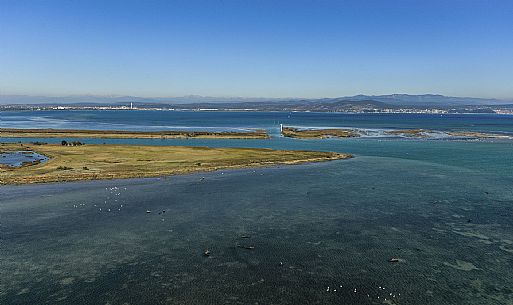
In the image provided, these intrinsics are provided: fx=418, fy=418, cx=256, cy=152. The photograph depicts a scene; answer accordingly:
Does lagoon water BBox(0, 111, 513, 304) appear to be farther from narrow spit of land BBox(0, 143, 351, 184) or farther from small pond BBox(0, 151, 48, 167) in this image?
small pond BBox(0, 151, 48, 167)

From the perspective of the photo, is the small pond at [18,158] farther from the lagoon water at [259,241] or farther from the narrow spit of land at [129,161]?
the lagoon water at [259,241]

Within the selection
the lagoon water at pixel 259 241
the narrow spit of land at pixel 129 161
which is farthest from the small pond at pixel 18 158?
the lagoon water at pixel 259 241

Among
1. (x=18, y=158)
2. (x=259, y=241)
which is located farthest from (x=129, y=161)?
(x=259, y=241)

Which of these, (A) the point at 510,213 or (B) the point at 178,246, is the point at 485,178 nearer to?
(A) the point at 510,213

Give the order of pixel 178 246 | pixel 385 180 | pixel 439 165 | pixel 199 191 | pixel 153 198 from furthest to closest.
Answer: pixel 439 165 → pixel 385 180 → pixel 199 191 → pixel 153 198 → pixel 178 246

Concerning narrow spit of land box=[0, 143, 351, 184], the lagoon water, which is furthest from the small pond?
the lagoon water

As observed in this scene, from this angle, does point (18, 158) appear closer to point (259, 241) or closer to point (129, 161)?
point (129, 161)

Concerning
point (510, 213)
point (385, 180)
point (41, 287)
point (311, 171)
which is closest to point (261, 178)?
point (311, 171)
